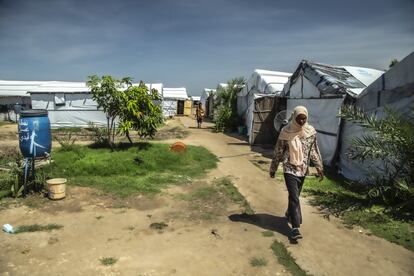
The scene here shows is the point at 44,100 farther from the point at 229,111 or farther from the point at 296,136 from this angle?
the point at 296,136

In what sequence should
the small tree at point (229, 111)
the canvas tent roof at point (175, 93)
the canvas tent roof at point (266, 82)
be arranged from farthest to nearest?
the canvas tent roof at point (175, 93), the small tree at point (229, 111), the canvas tent roof at point (266, 82)

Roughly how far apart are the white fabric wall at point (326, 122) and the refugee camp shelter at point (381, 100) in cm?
36

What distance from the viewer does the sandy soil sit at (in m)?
4.06

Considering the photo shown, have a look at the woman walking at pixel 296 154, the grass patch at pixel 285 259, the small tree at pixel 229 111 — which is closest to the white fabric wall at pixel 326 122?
the woman walking at pixel 296 154

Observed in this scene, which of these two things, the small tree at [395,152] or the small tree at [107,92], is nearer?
the small tree at [395,152]

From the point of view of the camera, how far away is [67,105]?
21484 millimetres

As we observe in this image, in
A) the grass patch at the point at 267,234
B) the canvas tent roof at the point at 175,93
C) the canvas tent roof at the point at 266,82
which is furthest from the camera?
the canvas tent roof at the point at 175,93

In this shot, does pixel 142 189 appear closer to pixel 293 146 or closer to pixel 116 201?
pixel 116 201

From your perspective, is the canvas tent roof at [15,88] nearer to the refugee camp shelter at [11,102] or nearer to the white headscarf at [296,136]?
the refugee camp shelter at [11,102]

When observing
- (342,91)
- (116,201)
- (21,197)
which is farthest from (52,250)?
(342,91)

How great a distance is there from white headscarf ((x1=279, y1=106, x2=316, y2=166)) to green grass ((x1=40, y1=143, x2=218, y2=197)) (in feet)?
11.4

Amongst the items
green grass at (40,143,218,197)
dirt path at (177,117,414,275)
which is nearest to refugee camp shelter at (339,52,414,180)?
dirt path at (177,117,414,275)

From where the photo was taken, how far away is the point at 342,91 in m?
9.65

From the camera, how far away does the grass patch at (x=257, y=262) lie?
416 centimetres
